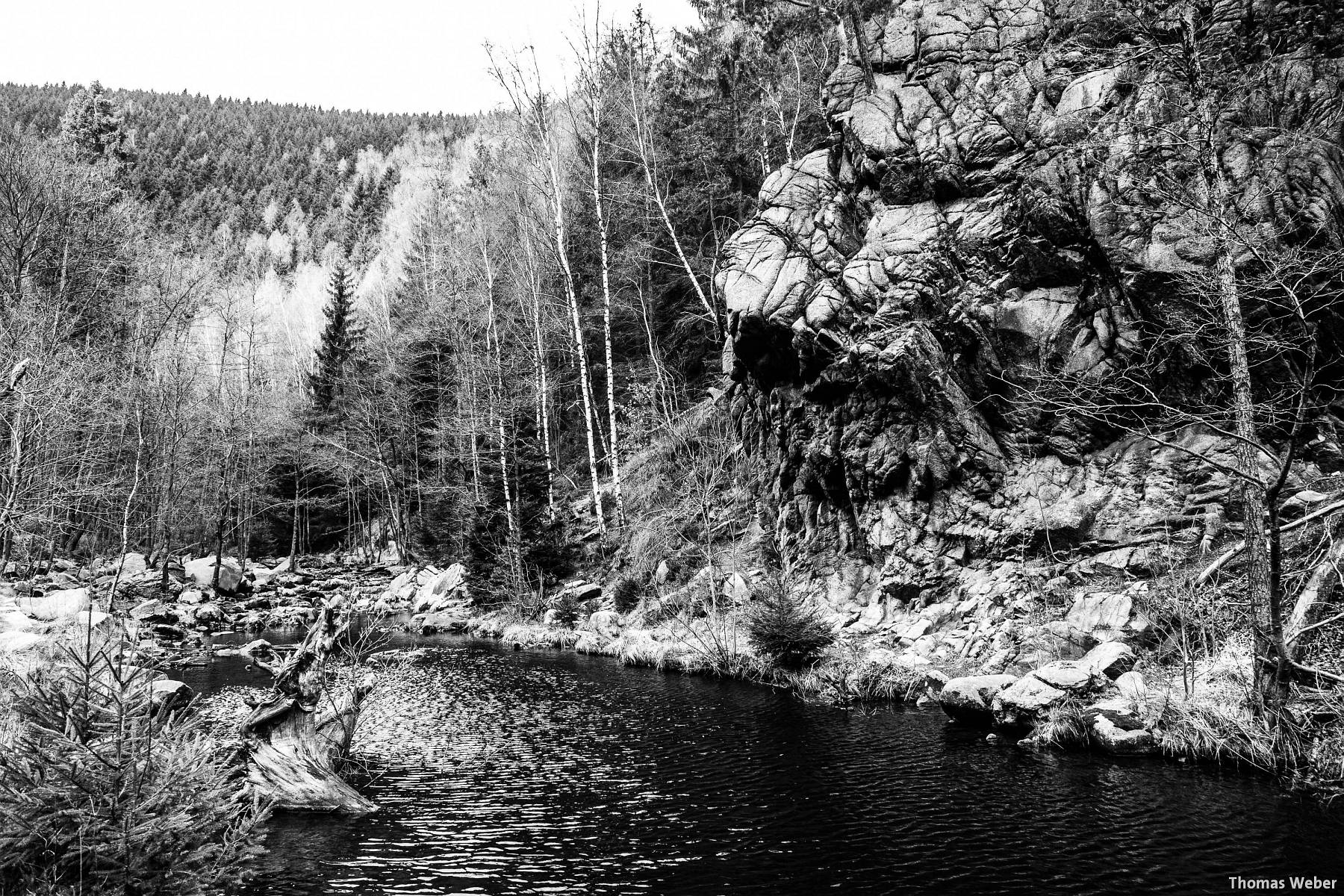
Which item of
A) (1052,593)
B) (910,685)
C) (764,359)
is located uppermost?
(764,359)

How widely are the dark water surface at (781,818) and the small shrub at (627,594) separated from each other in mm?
9452

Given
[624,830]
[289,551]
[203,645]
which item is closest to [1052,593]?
[624,830]

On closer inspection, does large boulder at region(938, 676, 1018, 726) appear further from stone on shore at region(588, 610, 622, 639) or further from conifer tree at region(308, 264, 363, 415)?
conifer tree at region(308, 264, 363, 415)

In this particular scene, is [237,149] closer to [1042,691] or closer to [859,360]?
[859,360]

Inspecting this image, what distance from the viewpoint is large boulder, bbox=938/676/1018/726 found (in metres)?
12.2

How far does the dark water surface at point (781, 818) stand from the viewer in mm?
7094

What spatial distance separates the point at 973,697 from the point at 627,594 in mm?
12420

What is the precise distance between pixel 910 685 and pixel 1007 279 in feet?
31.7

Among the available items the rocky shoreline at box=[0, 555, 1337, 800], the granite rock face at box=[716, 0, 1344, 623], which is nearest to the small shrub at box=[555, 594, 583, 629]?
the rocky shoreline at box=[0, 555, 1337, 800]

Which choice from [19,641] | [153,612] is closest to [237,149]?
[153,612]

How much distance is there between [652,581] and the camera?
22.6 metres

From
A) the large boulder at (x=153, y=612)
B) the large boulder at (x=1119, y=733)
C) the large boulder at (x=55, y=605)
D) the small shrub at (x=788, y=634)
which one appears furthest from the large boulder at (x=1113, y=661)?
the large boulder at (x=153, y=612)

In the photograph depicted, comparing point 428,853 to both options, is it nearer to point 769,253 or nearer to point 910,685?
point 910,685

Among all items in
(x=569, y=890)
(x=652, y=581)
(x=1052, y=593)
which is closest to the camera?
(x=569, y=890)
